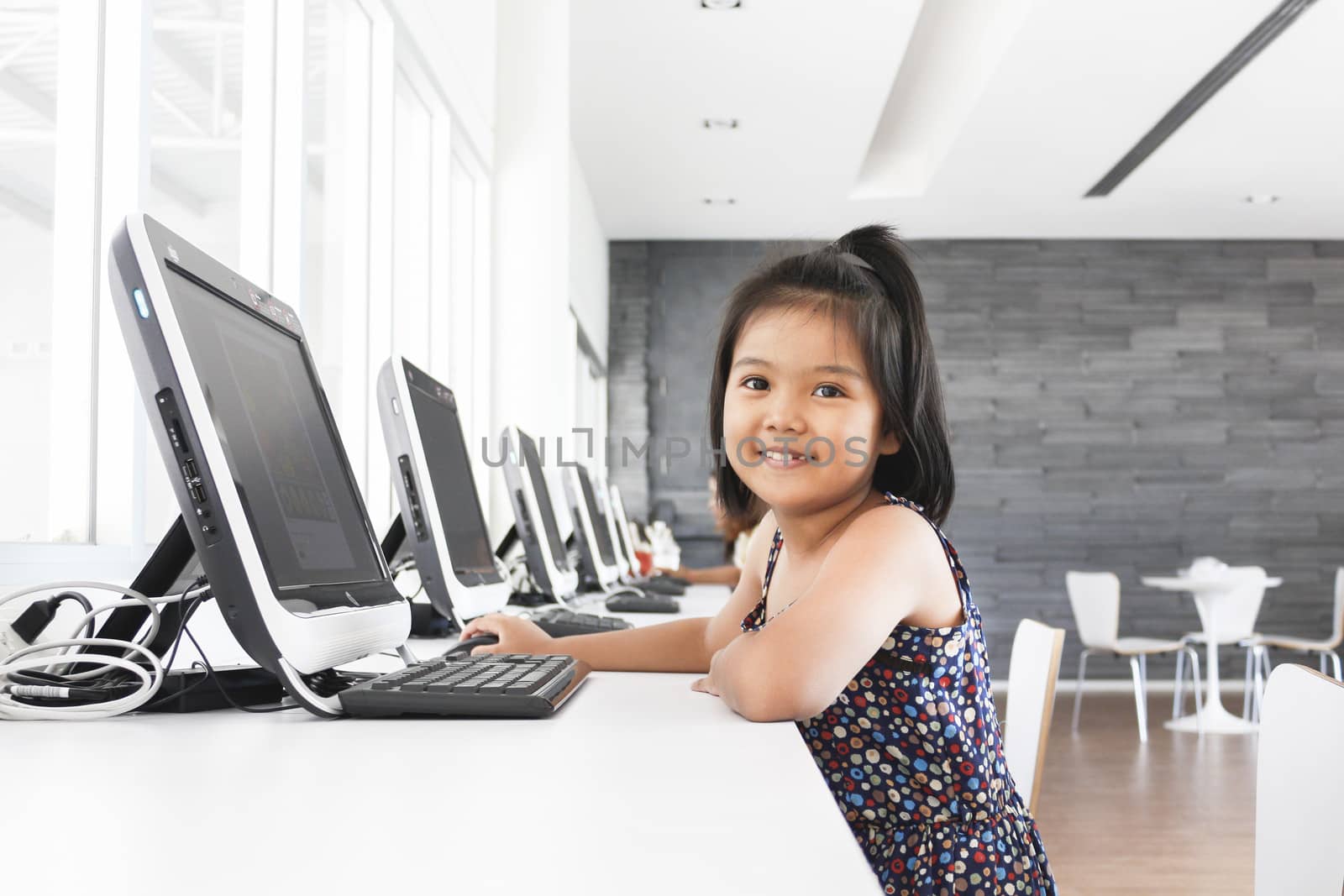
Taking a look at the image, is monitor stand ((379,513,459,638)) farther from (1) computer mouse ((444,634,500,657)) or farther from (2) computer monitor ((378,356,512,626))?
(1) computer mouse ((444,634,500,657))

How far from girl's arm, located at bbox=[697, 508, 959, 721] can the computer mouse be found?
454 millimetres

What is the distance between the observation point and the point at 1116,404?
7.92 meters

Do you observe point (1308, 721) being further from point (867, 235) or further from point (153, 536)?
point (153, 536)

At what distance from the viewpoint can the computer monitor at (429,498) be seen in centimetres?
148

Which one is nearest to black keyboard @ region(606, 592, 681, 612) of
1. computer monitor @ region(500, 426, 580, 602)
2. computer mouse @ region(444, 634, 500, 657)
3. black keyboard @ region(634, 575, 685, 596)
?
computer monitor @ region(500, 426, 580, 602)

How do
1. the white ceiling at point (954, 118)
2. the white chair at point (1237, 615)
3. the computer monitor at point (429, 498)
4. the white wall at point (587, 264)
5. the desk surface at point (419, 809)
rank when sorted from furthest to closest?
the white chair at point (1237, 615) → the white wall at point (587, 264) → the white ceiling at point (954, 118) → the computer monitor at point (429, 498) → the desk surface at point (419, 809)

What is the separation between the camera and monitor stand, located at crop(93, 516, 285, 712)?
94 cm

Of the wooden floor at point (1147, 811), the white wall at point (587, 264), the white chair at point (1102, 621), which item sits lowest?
the wooden floor at point (1147, 811)

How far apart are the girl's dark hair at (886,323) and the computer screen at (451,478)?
552 millimetres

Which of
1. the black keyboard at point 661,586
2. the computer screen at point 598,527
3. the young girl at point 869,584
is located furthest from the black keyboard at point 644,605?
the young girl at point 869,584

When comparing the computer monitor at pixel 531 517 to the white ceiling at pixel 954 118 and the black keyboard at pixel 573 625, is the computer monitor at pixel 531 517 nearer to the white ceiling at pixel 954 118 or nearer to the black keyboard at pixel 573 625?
the black keyboard at pixel 573 625

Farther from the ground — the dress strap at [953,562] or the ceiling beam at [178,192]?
the ceiling beam at [178,192]

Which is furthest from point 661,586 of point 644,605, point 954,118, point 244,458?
point 954,118

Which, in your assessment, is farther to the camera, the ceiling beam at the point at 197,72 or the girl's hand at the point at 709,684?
the ceiling beam at the point at 197,72
